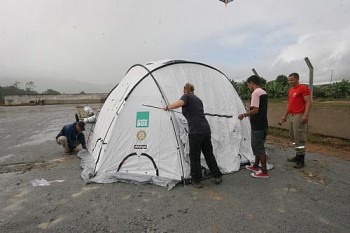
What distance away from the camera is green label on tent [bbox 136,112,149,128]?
5.07m

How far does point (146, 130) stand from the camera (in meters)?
5.03

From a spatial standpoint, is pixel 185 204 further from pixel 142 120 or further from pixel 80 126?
pixel 80 126

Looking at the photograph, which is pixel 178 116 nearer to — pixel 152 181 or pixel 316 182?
pixel 152 181

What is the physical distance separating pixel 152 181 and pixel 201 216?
1390 millimetres

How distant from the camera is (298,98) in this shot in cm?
538

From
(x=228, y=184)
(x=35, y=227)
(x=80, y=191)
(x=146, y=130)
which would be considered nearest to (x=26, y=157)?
(x=80, y=191)

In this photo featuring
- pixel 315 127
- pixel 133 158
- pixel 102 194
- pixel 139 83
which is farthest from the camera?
pixel 315 127

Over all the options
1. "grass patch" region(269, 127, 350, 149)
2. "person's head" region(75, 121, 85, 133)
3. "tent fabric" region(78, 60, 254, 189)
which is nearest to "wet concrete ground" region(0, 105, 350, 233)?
"tent fabric" region(78, 60, 254, 189)

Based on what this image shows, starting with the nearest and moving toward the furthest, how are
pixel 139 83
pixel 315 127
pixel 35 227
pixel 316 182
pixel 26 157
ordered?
pixel 35 227, pixel 316 182, pixel 139 83, pixel 26 157, pixel 315 127

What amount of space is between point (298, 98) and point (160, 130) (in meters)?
2.79

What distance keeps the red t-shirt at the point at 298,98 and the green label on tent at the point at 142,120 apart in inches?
114

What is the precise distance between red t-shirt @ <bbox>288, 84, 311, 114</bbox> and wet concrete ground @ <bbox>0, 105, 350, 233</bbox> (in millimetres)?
1169

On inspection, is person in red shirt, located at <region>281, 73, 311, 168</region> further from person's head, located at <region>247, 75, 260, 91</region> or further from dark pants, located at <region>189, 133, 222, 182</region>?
dark pants, located at <region>189, 133, 222, 182</region>

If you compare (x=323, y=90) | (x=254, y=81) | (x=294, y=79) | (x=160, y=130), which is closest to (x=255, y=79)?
(x=254, y=81)
